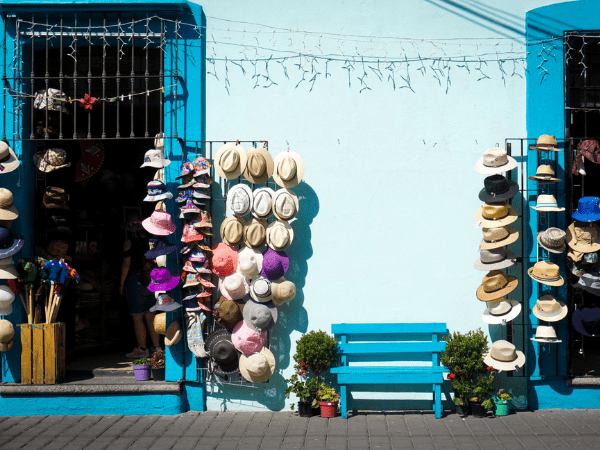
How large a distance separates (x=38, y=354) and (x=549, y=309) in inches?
201

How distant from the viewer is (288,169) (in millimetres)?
6801

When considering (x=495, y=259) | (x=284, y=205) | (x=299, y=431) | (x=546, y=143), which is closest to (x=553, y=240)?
(x=495, y=259)

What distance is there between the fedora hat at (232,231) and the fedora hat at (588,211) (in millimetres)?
3292

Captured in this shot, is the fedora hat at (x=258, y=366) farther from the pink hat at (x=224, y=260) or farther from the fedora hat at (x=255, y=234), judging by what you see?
the fedora hat at (x=255, y=234)

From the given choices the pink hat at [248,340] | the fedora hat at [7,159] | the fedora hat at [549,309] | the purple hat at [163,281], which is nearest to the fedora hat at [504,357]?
the fedora hat at [549,309]

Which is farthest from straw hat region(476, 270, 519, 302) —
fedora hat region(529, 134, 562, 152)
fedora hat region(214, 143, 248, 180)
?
fedora hat region(214, 143, 248, 180)

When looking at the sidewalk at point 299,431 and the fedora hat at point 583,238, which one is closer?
the sidewalk at point 299,431

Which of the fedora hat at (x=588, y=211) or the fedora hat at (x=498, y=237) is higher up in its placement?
the fedora hat at (x=588, y=211)

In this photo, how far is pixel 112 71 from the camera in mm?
8156

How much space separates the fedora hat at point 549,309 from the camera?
6.78 metres

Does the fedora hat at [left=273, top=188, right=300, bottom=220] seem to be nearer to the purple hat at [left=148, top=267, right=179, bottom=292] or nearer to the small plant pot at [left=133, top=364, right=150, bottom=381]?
the purple hat at [left=148, top=267, right=179, bottom=292]

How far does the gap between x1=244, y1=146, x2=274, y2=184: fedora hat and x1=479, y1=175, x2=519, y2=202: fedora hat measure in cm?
214

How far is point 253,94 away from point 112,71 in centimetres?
204

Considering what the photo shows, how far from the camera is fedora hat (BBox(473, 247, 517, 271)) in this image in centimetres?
675
